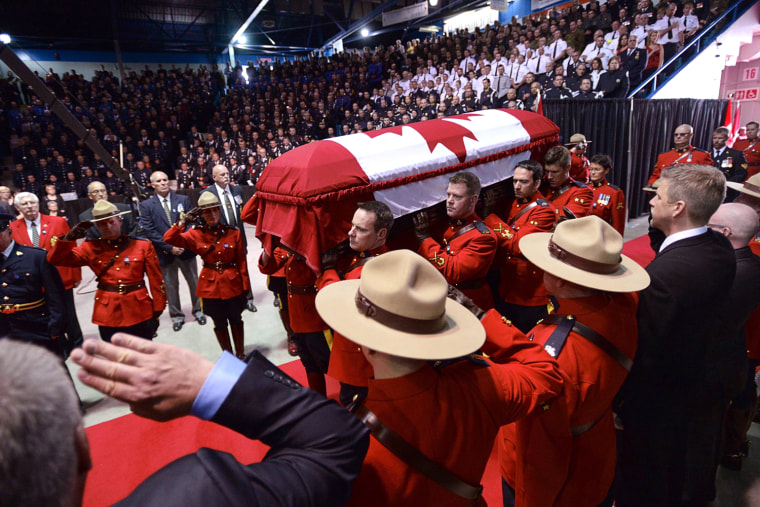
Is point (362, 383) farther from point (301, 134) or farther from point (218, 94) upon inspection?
point (218, 94)

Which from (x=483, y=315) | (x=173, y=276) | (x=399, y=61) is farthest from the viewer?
(x=399, y=61)

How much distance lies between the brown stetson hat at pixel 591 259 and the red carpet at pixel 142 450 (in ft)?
4.66

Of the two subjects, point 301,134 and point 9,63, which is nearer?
point 9,63

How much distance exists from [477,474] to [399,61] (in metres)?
14.8

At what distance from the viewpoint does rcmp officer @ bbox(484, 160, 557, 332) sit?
2.60 m

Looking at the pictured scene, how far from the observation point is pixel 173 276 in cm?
446

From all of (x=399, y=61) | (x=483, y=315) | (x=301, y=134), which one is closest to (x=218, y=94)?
(x=301, y=134)

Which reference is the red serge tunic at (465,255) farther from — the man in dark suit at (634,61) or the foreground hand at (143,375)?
the man in dark suit at (634,61)

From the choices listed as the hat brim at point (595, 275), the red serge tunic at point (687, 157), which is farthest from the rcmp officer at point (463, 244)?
the red serge tunic at point (687, 157)

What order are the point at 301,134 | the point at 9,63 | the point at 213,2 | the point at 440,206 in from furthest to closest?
1. the point at 213,2
2. the point at 301,134
3. the point at 9,63
4. the point at 440,206

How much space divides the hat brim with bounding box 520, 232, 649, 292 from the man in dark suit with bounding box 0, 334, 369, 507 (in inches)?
37.2

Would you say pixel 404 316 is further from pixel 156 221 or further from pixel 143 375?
pixel 156 221

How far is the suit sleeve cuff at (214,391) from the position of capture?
2.08ft

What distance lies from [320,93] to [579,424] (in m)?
14.0
